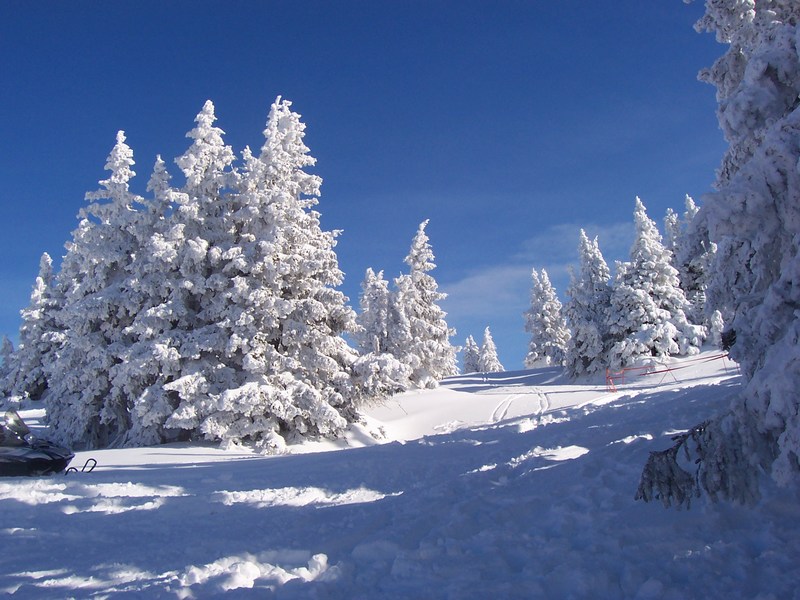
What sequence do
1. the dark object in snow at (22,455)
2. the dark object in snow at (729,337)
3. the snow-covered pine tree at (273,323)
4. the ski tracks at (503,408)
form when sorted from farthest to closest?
the ski tracks at (503,408)
the snow-covered pine tree at (273,323)
the dark object in snow at (22,455)
the dark object in snow at (729,337)

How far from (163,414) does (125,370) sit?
2239mm

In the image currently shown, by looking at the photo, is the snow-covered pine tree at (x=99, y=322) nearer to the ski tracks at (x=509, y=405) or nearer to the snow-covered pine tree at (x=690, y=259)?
the ski tracks at (x=509, y=405)

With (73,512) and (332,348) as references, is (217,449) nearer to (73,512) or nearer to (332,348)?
(332,348)

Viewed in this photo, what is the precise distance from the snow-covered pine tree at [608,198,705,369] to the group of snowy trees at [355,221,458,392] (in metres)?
13.1

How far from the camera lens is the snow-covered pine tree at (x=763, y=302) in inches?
177

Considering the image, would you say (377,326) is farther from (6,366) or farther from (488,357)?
(488,357)

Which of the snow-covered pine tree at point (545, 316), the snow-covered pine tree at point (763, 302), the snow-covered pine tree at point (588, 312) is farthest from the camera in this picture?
the snow-covered pine tree at point (545, 316)

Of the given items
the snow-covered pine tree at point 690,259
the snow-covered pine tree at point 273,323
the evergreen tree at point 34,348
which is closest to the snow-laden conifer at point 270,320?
the snow-covered pine tree at point 273,323

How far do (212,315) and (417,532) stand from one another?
17.0 m

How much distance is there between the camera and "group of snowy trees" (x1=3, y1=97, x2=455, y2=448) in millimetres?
20547

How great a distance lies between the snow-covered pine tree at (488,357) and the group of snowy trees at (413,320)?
3515cm

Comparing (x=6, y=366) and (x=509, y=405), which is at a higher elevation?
(x=6, y=366)

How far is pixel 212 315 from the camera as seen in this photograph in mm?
21797

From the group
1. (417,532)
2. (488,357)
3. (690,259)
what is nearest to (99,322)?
(417,532)
